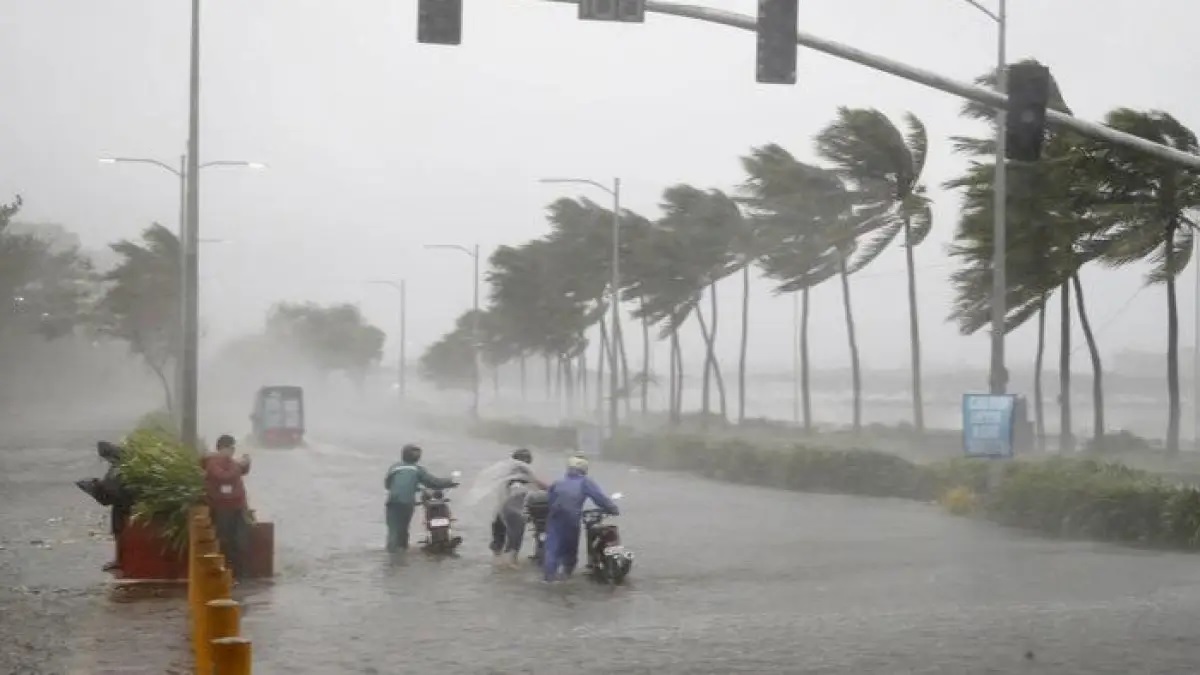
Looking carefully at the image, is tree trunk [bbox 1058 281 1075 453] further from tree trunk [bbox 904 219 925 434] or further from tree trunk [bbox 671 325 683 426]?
tree trunk [bbox 671 325 683 426]

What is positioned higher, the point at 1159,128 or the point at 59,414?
the point at 1159,128

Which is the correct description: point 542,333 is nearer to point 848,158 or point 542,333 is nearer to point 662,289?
point 662,289

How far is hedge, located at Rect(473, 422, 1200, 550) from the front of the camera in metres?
23.7

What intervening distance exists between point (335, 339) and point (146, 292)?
87.1 m

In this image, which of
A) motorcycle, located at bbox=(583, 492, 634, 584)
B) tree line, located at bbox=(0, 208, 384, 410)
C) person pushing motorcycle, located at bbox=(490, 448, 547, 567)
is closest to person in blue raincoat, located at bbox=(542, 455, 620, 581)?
motorcycle, located at bbox=(583, 492, 634, 584)

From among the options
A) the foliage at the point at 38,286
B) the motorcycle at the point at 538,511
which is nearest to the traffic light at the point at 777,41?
the motorcycle at the point at 538,511

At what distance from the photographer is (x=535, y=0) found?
49.5ft

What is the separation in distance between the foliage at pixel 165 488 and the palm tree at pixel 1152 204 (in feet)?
72.6

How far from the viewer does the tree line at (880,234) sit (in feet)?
123

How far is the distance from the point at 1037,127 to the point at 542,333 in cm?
7132

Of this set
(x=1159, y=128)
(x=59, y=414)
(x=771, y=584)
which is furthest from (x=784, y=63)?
(x=59, y=414)

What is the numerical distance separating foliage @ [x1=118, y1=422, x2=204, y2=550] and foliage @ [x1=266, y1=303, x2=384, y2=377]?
144 m

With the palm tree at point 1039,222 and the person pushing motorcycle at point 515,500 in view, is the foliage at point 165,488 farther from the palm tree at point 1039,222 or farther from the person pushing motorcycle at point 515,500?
the palm tree at point 1039,222

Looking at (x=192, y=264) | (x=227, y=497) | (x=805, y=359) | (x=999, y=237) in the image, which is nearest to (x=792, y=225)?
(x=805, y=359)
